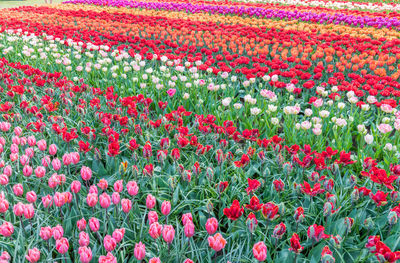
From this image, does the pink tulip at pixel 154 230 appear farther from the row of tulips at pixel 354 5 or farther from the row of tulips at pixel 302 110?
the row of tulips at pixel 354 5

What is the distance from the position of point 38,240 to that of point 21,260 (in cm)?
14

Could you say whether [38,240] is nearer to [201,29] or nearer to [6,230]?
[6,230]

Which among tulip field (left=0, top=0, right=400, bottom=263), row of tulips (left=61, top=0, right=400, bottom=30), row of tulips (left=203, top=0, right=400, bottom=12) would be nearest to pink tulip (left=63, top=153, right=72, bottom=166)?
tulip field (left=0, top=0, right=400, bottom=263)

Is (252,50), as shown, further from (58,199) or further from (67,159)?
(58,199)

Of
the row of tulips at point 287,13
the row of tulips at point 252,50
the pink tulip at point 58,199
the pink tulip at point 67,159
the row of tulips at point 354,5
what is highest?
the row of tulips at point 354,5

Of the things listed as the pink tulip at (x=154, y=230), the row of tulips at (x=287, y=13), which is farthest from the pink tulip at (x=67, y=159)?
the row of tulips at (x=287, y=13)

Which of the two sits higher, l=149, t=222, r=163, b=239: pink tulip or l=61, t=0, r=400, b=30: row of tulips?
l=61, t=0, r=400, b=30: row of tulips

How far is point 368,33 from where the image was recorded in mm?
8477

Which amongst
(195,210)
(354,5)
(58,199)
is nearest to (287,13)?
(354,5)

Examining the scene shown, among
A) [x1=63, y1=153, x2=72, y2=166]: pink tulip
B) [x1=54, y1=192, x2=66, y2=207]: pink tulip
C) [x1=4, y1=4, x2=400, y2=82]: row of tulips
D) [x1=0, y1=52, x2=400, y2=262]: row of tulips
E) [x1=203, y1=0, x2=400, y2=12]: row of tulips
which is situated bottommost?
[x1=0, y1=52, x2=400, y2=262]: row of tulips

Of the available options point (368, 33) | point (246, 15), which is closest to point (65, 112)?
point (368, 33)

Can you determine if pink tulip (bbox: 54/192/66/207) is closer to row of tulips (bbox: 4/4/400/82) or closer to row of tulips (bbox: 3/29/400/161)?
row of tulips (bbox: 3/29/400/161)

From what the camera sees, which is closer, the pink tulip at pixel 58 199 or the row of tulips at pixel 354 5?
the pink tulip at pixel 58 199

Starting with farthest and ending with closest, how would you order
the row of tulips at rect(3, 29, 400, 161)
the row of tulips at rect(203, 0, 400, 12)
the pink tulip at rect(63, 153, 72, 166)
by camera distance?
the row of tulips at rect(203, 0, 400, 12) < the row of tulips at rect(3, 29, 400, 161) < the pink tulip at rect(63, 153, 72, 166)
